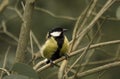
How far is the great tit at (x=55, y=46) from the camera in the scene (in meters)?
2.76

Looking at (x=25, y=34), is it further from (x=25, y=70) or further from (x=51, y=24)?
(x=51, y=24)

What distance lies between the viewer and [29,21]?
2.60m

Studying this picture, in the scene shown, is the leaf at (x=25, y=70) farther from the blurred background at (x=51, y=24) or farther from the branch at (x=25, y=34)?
the blurred background at (x=51, y=24)

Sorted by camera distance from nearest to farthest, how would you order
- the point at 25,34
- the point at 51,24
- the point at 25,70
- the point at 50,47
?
the point at 25,70, the point at 25,34, the point at 50,47, the point at 51,24

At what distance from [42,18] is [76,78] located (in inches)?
110

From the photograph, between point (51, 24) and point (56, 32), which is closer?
point (56, 32)

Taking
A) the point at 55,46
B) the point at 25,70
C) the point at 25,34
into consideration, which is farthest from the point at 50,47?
the point at 25,70

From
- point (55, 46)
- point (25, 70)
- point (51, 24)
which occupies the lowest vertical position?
point (51, 24)

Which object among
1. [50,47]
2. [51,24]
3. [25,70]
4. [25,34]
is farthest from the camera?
[51,24]

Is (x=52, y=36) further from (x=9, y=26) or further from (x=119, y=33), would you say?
(x=9, y=26)

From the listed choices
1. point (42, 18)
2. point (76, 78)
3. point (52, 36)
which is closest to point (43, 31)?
point (42, 18)

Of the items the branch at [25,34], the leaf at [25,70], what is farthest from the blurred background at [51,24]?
the leaf at [25,70]

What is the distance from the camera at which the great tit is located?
2.76 m

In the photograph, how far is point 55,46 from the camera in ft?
9.06
